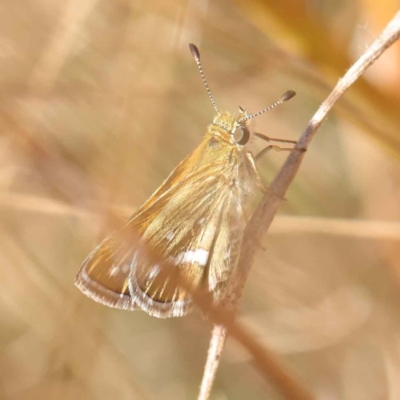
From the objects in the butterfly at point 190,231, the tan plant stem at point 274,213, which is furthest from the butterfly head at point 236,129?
the tan plant stem at point 274,213

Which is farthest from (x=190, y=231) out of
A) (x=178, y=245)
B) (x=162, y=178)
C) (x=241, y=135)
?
(x=162, y=178)

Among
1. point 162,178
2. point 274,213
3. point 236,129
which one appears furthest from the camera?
point 162,178

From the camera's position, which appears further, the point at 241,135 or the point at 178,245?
the point at 241,135

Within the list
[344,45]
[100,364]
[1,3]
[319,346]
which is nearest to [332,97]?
[344,45]

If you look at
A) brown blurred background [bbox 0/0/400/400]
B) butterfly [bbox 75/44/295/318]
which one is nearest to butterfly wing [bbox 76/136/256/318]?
butterfly [bbox 75/44/295/318]

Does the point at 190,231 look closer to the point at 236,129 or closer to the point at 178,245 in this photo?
the point at 178,245

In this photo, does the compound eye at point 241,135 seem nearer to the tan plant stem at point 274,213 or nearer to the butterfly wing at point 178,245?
the butterfly wing at point 178,245

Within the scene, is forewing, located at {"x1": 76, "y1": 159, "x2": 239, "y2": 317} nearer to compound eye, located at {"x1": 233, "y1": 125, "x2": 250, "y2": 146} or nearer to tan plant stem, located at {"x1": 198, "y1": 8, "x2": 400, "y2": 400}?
compound eye, located at {"x1": 233, "y1": 125, "x2": 250, "y2": 146}

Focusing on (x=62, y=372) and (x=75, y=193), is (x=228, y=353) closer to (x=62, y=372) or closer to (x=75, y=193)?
(x=62, y=372)
